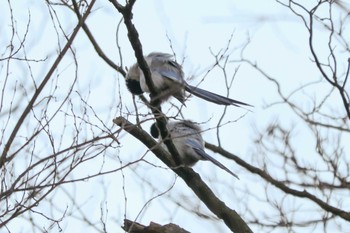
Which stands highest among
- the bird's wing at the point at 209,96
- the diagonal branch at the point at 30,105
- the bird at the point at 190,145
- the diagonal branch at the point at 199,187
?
the bird at the point at 190,145

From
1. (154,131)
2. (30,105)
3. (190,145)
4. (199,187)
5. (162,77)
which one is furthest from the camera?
(190,145)

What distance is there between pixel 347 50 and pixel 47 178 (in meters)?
3.14

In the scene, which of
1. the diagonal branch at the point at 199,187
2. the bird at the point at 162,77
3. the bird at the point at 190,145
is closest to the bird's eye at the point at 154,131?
the diagonal branch at the point at 199,187

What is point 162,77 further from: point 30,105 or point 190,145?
point 30,105

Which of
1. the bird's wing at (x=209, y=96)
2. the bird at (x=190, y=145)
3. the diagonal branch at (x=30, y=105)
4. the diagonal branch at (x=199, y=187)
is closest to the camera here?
the diagonal branch at (x=30, y=105)

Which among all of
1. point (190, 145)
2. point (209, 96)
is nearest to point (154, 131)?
point (209, 96)

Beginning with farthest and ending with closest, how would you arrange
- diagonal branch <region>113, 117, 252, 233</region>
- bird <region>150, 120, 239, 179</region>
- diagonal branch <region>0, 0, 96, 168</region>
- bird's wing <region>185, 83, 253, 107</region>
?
bird <region>150, 120, 239, 179</region> → bird's wing <region>185, 83, 253, 107</region> → diagonal branch <region>113, 117, 252, 233</region> → diagonal branch <region>0, 0, 96, 168</region>

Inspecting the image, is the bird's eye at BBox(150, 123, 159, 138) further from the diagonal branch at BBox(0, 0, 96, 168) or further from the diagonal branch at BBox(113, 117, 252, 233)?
the diagonal branch at BBox(0, 0, 96, 168)

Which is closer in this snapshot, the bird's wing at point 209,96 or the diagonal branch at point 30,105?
the diagonal branch at point 30,105

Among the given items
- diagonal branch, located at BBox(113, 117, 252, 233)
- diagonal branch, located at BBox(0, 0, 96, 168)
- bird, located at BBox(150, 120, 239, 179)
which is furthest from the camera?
bird, located at BBox(150, 120, 239, 179)

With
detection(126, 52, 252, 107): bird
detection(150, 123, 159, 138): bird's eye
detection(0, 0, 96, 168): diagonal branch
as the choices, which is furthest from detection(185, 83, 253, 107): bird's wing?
detection(0, 0, 96, 168): diagonal branch

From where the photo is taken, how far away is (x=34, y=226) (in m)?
5.23

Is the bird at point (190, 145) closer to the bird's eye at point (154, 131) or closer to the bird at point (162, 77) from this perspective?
the bird at point (162, 77)

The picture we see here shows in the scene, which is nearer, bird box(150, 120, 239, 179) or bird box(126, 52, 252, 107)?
bird box(126, 52, 252, 107)
